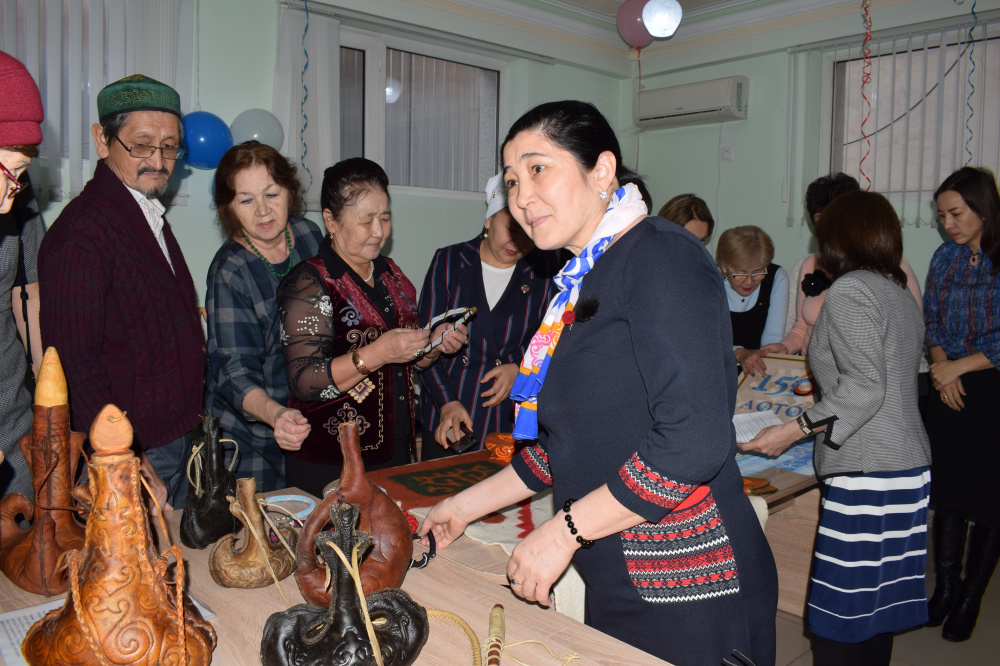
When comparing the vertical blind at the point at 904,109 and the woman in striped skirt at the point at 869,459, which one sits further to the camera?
the vertical blind at the point at 904,109

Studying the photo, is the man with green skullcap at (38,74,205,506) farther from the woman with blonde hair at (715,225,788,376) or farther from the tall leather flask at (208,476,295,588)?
the woman with blonde hair at (715,225,788,376)

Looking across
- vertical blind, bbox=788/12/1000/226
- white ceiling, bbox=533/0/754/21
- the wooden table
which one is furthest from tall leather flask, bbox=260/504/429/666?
white ceiling, bbox=533/0/754/21

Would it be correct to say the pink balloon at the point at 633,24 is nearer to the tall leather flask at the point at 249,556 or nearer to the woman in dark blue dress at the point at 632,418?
the woman in dark blue dress at the point at 632,418

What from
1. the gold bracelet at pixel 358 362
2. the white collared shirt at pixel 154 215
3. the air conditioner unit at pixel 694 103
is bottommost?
the gold bracelet at pixel 358 362

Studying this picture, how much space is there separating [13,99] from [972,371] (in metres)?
3.28

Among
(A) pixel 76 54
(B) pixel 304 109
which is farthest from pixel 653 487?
(B) pixel 304 109

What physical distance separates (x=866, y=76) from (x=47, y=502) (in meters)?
5.14

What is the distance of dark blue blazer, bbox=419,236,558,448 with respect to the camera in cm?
237

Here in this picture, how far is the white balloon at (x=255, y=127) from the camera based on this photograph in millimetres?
3654

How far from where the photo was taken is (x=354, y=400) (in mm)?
2043

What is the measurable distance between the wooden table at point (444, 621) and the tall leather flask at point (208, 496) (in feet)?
0.11

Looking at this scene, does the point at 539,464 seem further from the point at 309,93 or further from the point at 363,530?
the point at 309,93

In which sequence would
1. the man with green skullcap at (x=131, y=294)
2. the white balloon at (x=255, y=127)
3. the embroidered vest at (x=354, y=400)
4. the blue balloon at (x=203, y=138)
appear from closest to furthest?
1. the man with green skullcap at (x=131, y=294)
2. the embroidered vest at (x=354, y=400)
3. the blue balloon at (x=203, y=138)
4. the white balloon at (x=255, y=127)

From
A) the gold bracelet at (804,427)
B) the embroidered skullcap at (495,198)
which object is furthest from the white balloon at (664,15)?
the gold bracelet at (804,427)
